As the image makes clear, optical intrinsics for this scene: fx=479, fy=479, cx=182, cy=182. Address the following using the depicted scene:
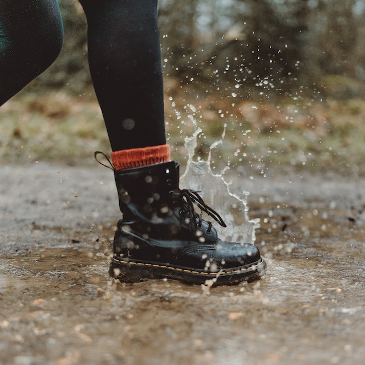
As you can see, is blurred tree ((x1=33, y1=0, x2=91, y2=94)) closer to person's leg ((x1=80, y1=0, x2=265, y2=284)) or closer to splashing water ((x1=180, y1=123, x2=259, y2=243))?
splashing water ((x1=180, y1=123, x2=259, y2=243))

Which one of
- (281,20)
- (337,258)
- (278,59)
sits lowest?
(337,258)

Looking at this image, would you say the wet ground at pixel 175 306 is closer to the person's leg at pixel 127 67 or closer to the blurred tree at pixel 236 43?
the person's leg at pixel 127 67

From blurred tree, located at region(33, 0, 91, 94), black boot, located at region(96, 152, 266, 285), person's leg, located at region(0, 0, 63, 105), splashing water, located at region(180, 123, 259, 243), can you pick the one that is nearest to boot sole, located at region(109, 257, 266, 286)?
black boot, located at region(96, 152, 266, 285)

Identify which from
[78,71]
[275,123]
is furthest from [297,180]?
[78,71]

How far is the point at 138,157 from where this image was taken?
1.25 m

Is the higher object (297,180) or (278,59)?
(278,59)

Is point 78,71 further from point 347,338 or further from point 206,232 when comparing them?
point 347,338

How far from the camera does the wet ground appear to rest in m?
0.86

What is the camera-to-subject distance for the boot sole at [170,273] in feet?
4.19

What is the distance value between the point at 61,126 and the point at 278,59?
10.1 feet

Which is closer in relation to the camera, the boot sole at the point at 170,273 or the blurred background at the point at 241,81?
the boot sole at the point at 170,273

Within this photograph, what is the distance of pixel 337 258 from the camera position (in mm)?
1626

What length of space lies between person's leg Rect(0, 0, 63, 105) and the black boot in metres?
0.45

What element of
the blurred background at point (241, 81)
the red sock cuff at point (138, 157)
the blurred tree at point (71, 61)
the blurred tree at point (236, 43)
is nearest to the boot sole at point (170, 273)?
the red sock cuff at point (138, 157)
